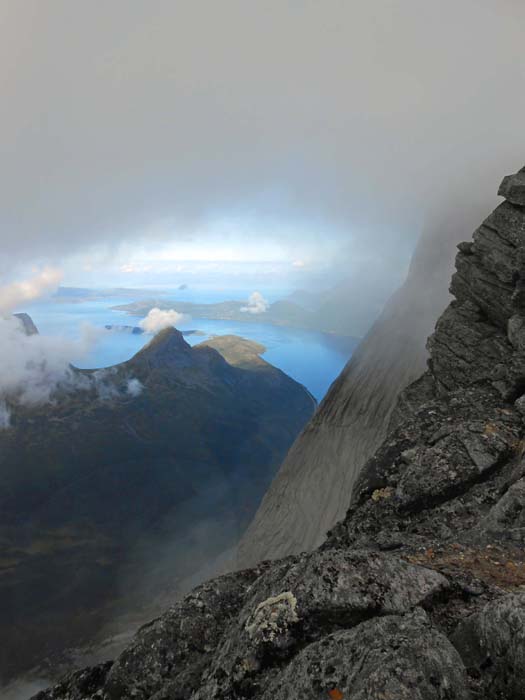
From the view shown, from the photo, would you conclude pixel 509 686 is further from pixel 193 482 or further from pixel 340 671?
pixel 193 482

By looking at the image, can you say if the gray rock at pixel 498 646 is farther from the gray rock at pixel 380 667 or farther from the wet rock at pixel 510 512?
the wet rock at pixel 510 512

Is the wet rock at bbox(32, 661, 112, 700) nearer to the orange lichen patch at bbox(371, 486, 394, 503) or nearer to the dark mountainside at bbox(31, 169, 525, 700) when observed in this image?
the dark mountainside at bbox(31, 169, 525, 700)

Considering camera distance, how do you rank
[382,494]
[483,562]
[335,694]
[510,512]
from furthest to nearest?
[382,494], [510,512], [483,562], [335,694]

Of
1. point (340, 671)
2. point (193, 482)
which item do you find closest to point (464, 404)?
point (340, 671)

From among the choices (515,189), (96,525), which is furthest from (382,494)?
(96,525)

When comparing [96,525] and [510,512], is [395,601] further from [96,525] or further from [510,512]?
[96,525]
